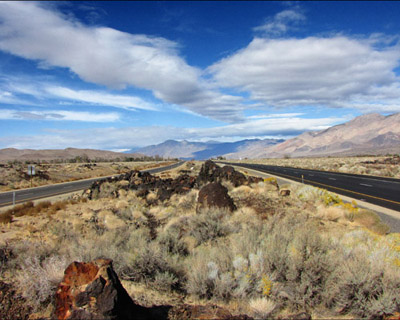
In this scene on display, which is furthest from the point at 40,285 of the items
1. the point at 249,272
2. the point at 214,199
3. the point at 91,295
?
the point at 214,199

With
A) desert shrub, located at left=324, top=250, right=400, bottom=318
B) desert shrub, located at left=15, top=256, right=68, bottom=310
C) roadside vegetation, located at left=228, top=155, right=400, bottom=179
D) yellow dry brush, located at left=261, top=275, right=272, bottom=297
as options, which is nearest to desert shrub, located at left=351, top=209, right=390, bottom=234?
desert shrub, located at left=324, top=250, right=400, bottom=318

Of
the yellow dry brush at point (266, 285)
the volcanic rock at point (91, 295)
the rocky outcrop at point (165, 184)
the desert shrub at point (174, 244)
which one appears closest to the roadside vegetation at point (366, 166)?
the rocky outcrop at point (165, 184)

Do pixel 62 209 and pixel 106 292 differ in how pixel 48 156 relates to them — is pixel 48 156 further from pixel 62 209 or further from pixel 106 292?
pixel 106 292

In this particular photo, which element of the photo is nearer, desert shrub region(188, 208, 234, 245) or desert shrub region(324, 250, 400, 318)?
desert shrub region(324, 250, 400, 318)

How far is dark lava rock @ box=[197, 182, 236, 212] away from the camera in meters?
11.4

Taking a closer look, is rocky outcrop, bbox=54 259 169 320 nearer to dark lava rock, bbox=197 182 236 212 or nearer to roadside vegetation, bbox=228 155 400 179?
dark lava rock, bbox=197 182 236 212

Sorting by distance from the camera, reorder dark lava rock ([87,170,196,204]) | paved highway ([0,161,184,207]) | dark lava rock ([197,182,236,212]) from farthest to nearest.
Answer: paved highway ([0,161,184,207]) → dark lava rock ([87,170,196,204]) → dark lava rock ([197,182,236,212])

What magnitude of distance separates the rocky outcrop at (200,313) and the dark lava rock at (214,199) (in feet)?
22.7

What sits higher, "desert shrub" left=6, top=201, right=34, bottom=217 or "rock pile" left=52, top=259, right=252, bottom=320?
"rock pile" left=52, top=259, right=252, bottom=320

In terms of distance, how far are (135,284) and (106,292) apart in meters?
1.80

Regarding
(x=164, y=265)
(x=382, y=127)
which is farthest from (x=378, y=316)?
(x=382, y=127)

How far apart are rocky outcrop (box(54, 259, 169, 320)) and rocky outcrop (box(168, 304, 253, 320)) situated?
1.90 feet

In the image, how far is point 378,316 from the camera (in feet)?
12.9

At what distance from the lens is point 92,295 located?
3.40 m
